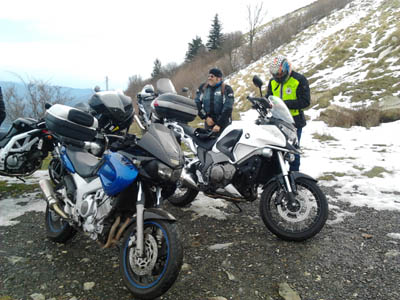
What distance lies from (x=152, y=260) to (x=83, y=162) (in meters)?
1.25

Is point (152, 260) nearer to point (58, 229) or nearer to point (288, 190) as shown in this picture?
point (58, 229)

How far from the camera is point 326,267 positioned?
2705 mm

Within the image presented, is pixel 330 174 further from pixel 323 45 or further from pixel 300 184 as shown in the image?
pixel 323 45

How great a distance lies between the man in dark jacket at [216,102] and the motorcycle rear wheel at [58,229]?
2.63 m

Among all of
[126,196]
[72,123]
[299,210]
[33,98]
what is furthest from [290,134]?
[33,98]

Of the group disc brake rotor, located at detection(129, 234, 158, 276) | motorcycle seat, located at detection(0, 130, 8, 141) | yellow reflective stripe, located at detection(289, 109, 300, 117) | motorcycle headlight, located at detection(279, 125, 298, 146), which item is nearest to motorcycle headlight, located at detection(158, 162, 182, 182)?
disc brake rotor, located at detection(129, 234, 158, 276)

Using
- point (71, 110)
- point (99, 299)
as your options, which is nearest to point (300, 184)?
point (99, 299)

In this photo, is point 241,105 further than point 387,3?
No

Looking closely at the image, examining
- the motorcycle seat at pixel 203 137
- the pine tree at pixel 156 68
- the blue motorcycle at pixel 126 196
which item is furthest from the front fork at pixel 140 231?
the pine tree at pixel 156 68

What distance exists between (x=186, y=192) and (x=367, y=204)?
2417mm

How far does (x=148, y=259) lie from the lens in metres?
2.24

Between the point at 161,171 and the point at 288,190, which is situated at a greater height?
the point at 161,171

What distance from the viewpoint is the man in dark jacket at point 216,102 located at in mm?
5047

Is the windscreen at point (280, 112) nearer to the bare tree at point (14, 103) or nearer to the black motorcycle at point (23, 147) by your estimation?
the black motorcycle at point (23, 147)
